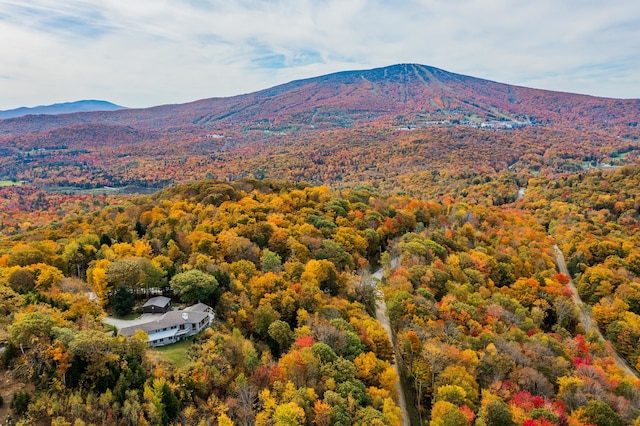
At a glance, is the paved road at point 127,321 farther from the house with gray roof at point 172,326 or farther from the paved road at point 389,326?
the paved road at point 389,326

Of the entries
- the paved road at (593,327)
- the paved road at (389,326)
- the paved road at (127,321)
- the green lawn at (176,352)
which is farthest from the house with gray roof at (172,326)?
the paved road at (593,327)

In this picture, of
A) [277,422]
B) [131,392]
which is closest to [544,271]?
[277,422]

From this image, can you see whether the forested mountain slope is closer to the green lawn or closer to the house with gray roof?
the green lawn

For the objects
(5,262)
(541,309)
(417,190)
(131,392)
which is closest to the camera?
(131,392)

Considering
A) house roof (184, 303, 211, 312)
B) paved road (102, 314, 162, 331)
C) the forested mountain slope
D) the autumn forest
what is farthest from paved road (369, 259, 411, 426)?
paved road (102, 314, 162, 331)

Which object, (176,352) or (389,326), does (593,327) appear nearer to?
(389,326)

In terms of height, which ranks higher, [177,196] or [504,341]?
[177,196]

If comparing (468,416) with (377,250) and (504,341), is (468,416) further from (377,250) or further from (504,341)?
(377,250)
